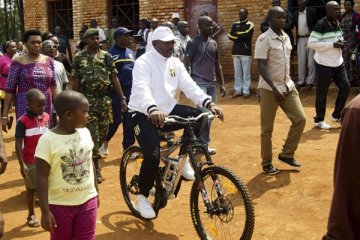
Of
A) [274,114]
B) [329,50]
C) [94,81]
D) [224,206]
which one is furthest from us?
[329,50]

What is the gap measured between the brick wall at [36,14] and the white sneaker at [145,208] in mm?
14274

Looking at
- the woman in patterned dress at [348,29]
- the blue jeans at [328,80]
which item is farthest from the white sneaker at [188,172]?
the woman in patterned dress at [348,29]

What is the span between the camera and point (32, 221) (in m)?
5.14

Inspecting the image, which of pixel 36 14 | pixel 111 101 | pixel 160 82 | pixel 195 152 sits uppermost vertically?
pixel 36 14

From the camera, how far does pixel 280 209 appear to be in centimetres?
534

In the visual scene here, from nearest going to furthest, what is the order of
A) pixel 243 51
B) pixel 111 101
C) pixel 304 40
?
pixel 111 101 < pixel 304 40 < pixel 243 51

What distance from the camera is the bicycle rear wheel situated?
397 centimetres

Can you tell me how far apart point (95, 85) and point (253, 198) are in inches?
93.6

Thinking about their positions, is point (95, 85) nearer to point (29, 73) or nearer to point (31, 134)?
point (29, 73)

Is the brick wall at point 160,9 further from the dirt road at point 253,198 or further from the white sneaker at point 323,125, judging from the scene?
the white sneaker at point 323,125

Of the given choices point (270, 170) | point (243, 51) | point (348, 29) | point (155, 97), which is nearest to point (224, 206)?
point (155, 97)

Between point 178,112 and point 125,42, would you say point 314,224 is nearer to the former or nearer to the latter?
point 178,112

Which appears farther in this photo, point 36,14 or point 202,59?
point 36,14

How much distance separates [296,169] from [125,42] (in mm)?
3039
